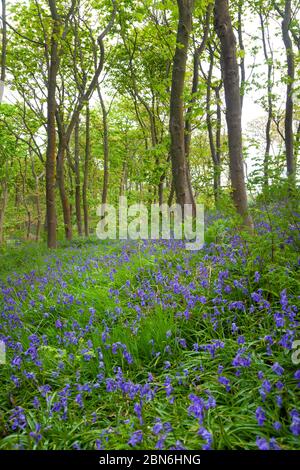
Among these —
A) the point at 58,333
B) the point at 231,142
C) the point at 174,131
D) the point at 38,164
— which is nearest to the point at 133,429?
the point at 58,333

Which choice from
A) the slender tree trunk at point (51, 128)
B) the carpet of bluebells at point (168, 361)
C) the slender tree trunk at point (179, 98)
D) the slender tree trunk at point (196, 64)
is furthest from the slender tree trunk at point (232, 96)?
the slender tree trunk at point (51, 128)

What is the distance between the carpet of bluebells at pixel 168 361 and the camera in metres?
2.12

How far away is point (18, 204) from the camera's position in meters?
34.7

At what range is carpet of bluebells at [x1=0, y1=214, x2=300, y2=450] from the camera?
83.3 inches

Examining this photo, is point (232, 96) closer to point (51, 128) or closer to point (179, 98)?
point (179, 98)

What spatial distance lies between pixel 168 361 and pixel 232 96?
4.47m

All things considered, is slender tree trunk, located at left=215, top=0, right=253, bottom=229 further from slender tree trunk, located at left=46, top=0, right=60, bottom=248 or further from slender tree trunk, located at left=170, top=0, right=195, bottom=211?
slender tree trunk, located at left=46, top=0, right=60, bottom=248

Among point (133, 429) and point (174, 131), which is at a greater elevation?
point (174, 131)

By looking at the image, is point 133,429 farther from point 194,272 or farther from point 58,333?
point 194,272

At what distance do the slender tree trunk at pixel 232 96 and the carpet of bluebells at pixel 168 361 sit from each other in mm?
1135

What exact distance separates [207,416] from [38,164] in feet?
110

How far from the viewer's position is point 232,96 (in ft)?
18.6
